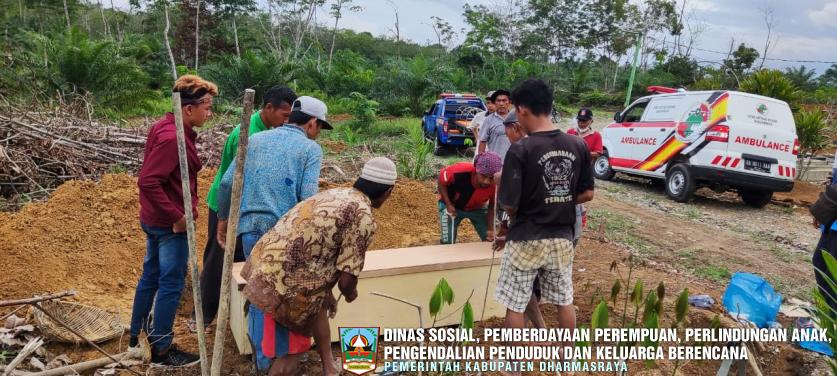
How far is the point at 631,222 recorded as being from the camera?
6.95 m

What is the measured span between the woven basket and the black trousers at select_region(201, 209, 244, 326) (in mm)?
495

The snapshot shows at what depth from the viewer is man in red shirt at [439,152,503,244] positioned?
3.33m

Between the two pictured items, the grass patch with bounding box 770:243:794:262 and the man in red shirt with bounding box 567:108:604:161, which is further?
the grass patch with bounding box 770:243:794:262

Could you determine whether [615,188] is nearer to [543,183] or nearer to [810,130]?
[810,130]

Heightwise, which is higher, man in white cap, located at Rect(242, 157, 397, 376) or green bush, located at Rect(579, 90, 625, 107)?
green bush, located at Rect(579, 90, 625, 107)

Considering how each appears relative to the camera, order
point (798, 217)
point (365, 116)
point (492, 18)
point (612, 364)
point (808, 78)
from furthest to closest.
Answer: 1. point (492, 18)
2. point (808, 78)
3. point (365, 116)
4. point (798, 217)
5. point (612, 364)

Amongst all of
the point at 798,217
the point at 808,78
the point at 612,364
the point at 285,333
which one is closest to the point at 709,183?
the point at 798,217

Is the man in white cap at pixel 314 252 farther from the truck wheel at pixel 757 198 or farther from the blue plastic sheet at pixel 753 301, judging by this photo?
the truck wheel at pixel 757 198

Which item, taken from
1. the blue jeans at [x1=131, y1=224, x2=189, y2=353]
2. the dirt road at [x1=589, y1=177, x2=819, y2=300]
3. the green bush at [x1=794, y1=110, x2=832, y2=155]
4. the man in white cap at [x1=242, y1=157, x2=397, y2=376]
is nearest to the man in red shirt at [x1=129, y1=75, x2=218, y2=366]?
the blue jeans at [x1=131, y1=224, x2=189, y2=353]

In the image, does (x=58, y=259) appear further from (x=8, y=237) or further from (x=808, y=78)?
(x=808, y=78)

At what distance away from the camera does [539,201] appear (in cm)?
264

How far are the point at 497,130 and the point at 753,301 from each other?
2407 millimetres

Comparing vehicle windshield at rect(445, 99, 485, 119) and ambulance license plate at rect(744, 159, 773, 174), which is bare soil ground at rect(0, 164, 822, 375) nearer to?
ambulance license plate at rect(744, 159, 773, 174)

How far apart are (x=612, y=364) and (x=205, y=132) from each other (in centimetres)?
708
